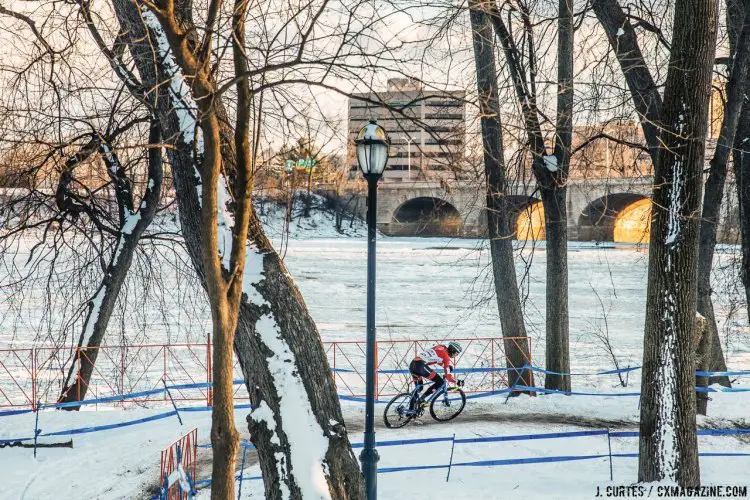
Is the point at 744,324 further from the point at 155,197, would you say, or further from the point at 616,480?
the point at 155,197

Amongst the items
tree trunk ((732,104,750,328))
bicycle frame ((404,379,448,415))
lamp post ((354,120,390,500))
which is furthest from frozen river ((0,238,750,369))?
lamp post ((354,120,390,500))

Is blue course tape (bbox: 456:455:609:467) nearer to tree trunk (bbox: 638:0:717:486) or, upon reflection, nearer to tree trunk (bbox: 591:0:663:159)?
tree trunk (bbox: 638:0:717:486)

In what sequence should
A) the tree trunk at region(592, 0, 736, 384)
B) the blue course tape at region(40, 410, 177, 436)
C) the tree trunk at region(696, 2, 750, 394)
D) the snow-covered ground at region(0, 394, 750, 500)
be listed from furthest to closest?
the blue course tape at region(40, 410, 177, 436) → the tree trunk at region(696, 2, 750, 394) → the tree trunk at region(592, 0, 736, 384) → the snow-covered ground at region(0, 394, 750, 500)

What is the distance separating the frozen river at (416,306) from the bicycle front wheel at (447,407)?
193cm

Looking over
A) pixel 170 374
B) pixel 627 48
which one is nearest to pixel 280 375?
pixel 627 48

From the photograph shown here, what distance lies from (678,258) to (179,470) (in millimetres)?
4863

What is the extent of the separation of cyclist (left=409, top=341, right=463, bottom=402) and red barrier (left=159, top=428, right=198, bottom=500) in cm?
335

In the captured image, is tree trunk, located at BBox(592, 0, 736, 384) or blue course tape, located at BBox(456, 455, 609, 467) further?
tree trunk, located at BBox(592, 0, 736, 384)

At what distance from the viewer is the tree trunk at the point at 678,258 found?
289 inches

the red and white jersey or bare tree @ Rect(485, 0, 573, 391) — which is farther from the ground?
bare tree @ Rect(485, 0, 573, 391)

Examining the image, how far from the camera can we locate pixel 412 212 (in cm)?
7850

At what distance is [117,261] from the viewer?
11898mm

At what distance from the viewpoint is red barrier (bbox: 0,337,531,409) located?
540 inches

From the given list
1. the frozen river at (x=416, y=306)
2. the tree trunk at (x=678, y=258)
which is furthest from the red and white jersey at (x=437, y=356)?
the tree trunk at (x=678, y=258)
